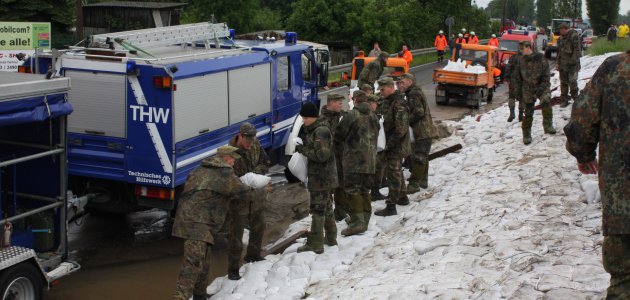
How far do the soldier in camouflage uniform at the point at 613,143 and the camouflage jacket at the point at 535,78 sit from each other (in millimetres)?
8245

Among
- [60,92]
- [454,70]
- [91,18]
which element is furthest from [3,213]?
[91,18]

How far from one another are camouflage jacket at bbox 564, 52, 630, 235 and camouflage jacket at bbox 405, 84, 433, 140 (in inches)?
240

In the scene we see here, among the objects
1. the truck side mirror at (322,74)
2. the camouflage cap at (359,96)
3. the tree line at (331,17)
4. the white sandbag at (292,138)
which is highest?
the tree line at (331,17)

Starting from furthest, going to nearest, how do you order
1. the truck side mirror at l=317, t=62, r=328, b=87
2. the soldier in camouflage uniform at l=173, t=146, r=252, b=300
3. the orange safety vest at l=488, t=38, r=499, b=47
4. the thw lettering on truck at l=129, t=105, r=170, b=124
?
the orange safety vest at l=488, t=38, r=499, b=47, the truck side mirror at l=317, t=62, r=328, b=87, the thw lettering on truck at l=129, t=105, r=170, b=124, the soldier in camouflage uniform at l=173, t=146, r=252, b=300

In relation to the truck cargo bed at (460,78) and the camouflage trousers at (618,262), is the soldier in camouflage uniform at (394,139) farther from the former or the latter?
the truck cargo bed at (460,78)

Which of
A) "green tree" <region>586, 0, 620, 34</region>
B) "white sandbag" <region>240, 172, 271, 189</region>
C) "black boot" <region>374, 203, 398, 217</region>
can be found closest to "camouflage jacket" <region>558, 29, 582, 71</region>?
"black boot" <region>374, 203, 398, 217</region>

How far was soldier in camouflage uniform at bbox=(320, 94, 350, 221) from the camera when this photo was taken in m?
9.41

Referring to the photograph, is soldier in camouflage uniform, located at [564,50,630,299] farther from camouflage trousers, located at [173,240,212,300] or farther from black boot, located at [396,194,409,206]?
black boot, located at [396,194,409,206]

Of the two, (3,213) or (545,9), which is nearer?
(3,213)

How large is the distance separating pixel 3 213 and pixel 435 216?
16.3 feet

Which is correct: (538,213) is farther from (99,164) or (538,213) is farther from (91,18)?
(91,18)

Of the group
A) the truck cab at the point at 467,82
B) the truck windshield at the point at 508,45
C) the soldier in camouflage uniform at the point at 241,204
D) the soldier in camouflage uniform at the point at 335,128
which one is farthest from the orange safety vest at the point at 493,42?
the soldier in camouflage uniform at the point at 241,204

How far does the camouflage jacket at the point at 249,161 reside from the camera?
8.39m

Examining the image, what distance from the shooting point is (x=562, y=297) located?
19.7 feet
